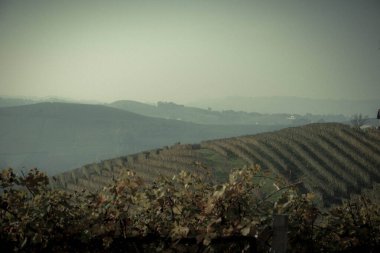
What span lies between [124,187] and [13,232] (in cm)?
93

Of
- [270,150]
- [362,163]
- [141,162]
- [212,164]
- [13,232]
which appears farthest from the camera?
[141,162]

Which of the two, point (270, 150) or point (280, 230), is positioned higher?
point (280, 230)

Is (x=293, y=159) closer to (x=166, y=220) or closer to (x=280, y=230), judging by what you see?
(x=166, y=220)

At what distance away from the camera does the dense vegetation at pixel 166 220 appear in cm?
286

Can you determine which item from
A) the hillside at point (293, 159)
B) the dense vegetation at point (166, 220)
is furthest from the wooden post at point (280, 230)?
the hillside at point (293, 159)

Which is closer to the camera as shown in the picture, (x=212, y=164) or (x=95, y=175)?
(x=212, y=164)

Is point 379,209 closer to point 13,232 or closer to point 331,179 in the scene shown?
point 13,232

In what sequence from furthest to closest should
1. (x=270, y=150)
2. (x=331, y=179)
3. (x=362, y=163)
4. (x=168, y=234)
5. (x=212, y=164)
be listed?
(x=270, y=150), (x=212, y=164), (x=362, y=163), (x=331, y=179), (x=168, y=234)

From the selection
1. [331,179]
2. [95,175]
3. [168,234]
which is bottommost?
[95,175]

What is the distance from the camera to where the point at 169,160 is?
34469 millimetres

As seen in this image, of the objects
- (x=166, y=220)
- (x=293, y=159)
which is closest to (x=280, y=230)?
(x=166, y=220)

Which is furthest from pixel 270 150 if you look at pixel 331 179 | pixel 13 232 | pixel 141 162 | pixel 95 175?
pixel 13 232

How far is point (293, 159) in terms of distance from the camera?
3098 cm

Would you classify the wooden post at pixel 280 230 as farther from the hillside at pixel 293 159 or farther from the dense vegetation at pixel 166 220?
the hillside at pixel 293 159
